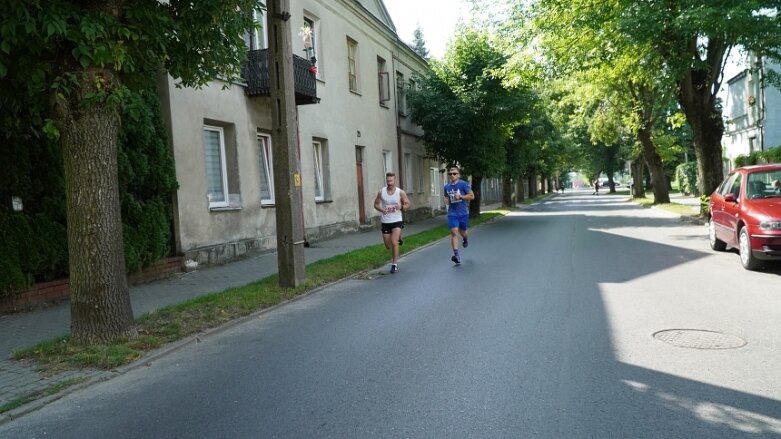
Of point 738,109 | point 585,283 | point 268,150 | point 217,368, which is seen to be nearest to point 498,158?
point 268,150

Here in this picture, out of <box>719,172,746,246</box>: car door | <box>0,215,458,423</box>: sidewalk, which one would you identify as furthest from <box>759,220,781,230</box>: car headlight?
<box>0,215,458,423</box>: sidewalk

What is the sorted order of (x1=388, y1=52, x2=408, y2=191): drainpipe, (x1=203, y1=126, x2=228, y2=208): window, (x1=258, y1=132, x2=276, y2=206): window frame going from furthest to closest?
1. (x1=388, y1=52, x2=408, y2=191): drainpipe
2. (x1=258, y1=132, x2=276, y2=206): window frame
3. (x1=203, y1=126, x2=228, y2=208): window

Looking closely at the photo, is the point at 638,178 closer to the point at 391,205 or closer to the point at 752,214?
the point at 752,214

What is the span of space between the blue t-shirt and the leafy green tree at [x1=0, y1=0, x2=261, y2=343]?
6.34 meters

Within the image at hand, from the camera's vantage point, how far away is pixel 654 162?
30.9 m

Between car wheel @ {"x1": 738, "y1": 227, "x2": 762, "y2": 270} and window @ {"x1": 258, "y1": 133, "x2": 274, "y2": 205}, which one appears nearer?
car wheel @ {"x1": 738, "y1": 227, "x2": 762, "y2": 270}

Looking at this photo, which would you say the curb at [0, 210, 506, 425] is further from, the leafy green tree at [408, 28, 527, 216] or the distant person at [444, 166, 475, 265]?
the leafy green tree at [408, 28, 527, 216]

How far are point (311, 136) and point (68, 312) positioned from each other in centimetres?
1025

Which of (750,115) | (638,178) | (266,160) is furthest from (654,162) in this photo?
(266,160)

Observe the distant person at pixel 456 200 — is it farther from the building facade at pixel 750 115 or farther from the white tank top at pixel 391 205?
the building facade at pixel 750 115

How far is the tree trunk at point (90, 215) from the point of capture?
583 centimetres

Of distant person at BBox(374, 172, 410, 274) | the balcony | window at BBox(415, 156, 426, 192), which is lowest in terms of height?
distant person at BBox(374, 172, 410, 274)

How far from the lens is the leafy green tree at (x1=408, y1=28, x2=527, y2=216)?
22156mm

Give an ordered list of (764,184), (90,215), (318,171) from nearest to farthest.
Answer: (90,215), (764,184), (318,171)
